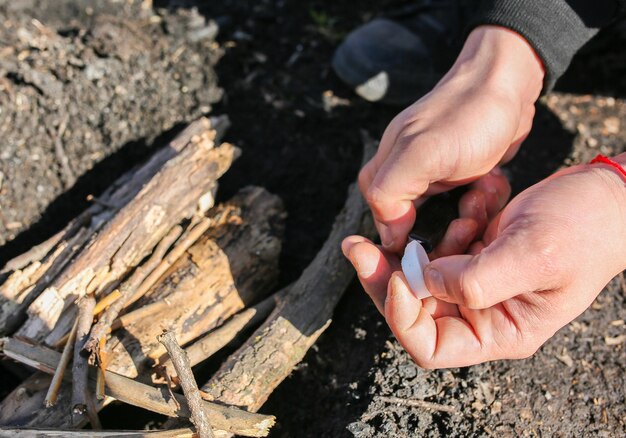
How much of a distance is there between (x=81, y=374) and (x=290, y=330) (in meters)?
0.77

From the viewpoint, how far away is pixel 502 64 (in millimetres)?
2355

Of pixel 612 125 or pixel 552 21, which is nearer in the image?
pixel 552 21

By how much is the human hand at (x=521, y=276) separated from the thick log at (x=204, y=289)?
0.63 m

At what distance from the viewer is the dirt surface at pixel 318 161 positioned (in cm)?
216

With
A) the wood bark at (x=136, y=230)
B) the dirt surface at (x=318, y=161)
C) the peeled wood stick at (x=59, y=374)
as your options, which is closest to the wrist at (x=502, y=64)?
the dirt surface at (x=318, y=161)

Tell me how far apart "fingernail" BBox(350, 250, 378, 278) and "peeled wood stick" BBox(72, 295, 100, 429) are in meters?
0.99

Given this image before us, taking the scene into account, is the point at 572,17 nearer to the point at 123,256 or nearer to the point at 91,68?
the point at 123,256

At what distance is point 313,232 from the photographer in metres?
2.89

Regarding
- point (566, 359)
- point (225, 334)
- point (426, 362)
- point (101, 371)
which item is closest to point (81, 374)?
point (101, 371)

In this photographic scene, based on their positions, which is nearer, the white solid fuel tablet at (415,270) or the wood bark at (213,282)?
the white solid fuel tablet at (415,270)

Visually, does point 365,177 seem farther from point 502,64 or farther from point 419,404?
point 419,404

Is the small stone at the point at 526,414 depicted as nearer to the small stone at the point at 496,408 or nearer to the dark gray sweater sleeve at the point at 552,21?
the small stone at the point at 496,408

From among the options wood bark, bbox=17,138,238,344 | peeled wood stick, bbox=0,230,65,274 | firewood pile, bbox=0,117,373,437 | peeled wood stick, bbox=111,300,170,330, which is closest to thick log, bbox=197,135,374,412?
firewood pile, bbox=0,117,373,437

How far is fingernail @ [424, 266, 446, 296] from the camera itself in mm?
1849
